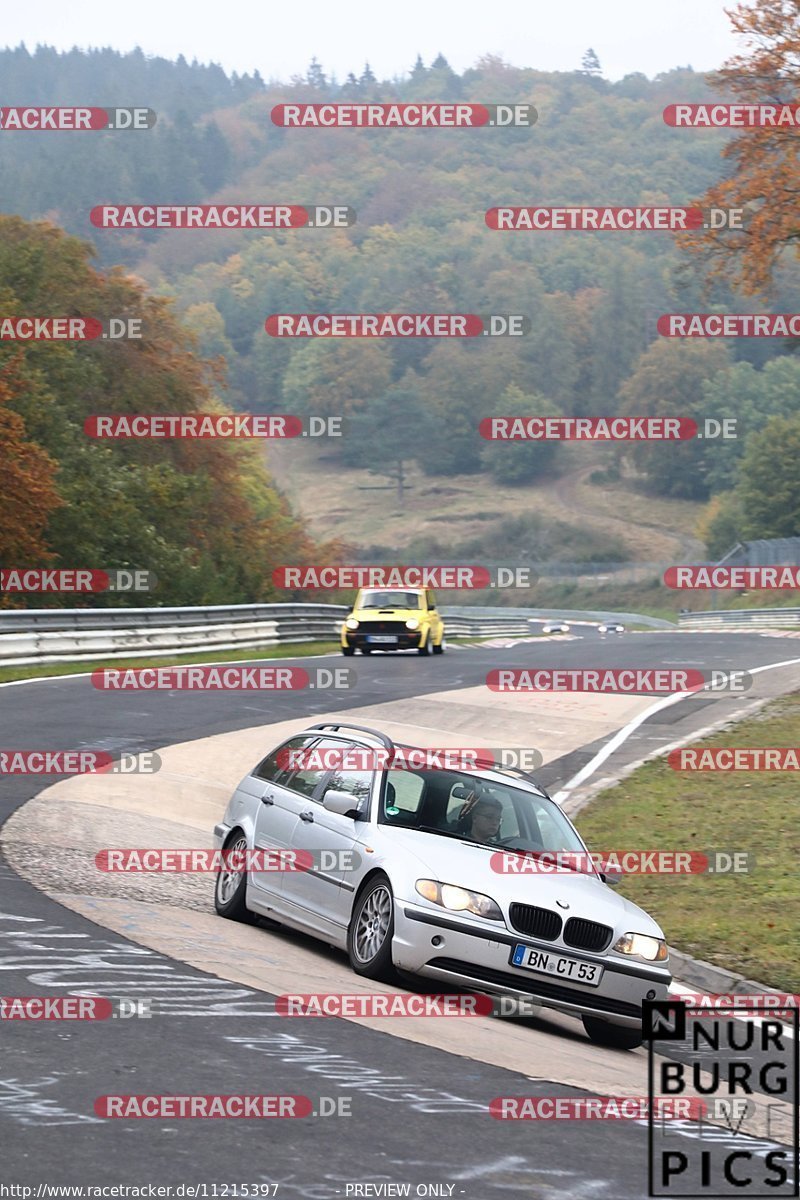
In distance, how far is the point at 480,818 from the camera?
33.7 ft

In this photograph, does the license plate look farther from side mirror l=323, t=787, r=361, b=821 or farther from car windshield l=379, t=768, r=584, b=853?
side mirror l=323, t=787, r=361, b=821

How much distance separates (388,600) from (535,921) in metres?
29.7

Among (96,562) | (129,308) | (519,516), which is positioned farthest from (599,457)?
(96,562)

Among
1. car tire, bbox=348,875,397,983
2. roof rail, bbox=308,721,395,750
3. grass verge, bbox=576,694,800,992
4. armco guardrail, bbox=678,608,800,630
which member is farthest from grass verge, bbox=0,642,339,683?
armco guardrail, bbox=678,608,800,630

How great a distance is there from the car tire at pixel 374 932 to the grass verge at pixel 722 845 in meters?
2.43

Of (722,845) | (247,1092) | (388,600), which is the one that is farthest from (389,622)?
(247,1092)

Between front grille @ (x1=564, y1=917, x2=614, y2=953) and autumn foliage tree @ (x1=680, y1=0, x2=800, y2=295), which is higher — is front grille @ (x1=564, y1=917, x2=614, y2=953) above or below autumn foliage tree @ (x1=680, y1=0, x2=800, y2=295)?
below

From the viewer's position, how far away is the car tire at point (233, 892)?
1102cm

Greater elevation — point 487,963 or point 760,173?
point 760,173

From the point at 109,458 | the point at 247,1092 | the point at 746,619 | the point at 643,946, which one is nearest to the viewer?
the point at 247,1092

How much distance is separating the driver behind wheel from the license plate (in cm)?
124

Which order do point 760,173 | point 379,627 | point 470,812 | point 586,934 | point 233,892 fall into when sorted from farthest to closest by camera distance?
point 379,627
point 760,173
point 233,892
point 470,812
point 586,934

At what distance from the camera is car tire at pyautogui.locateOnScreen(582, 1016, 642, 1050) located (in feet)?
30.2

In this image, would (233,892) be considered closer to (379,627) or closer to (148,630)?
(148,630)
